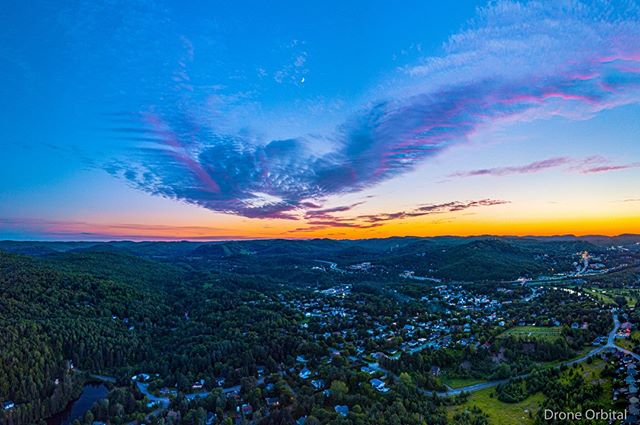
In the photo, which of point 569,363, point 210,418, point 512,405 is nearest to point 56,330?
point 210,418

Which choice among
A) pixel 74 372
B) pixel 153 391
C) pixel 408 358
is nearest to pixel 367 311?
pixel 408 358

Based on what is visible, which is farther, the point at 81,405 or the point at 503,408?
the point at 81,405

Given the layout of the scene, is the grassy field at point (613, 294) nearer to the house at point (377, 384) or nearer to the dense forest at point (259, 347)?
the dense forest at point (259, 347)

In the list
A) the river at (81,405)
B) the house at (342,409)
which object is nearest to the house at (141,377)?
the river at (81,405)

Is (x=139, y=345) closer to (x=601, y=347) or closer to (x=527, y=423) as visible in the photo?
(x=527, y=423)

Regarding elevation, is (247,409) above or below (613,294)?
below

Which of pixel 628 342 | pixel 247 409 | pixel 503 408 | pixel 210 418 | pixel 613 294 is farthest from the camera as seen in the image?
pixel 613 294

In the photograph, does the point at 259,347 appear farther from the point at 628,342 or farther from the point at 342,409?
the point at 628,342
